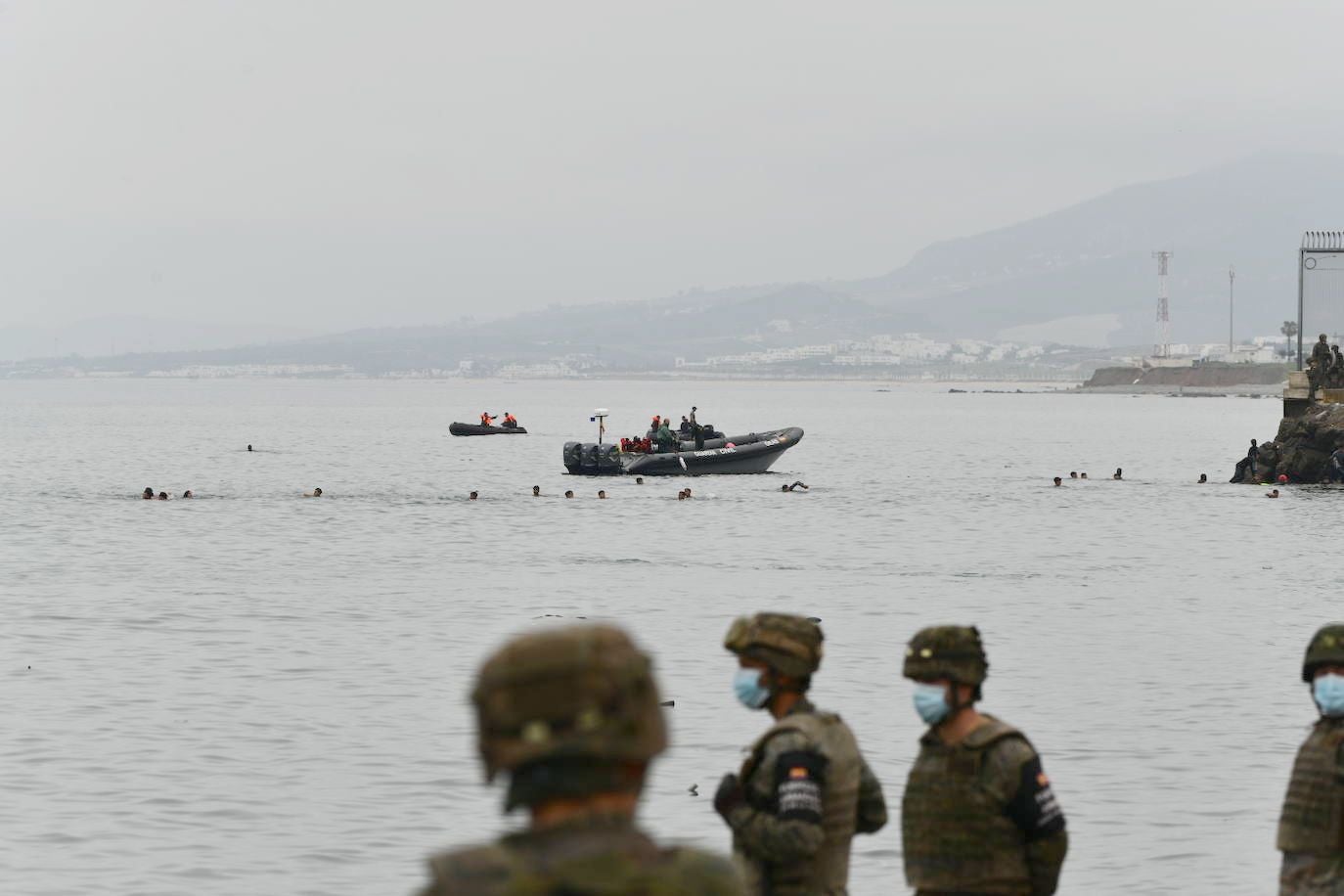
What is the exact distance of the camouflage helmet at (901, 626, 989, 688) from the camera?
7.71 m

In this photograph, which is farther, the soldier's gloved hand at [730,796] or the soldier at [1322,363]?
the soldier at [1322,363]

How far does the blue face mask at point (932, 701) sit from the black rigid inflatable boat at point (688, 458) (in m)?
67.3

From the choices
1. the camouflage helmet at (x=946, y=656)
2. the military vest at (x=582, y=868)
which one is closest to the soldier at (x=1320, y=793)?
the camouflage helmet at (x=946, y=656)

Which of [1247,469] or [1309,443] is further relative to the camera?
[1247,469]

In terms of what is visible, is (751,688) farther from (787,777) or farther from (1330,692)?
(1330,692)

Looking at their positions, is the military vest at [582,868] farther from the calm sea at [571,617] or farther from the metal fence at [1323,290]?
the metal fence at [1323,290]

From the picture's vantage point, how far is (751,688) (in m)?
7.54

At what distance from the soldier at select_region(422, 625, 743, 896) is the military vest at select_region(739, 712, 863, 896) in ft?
11.9

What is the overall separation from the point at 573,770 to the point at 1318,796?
5744 mm

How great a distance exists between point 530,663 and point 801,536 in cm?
5033

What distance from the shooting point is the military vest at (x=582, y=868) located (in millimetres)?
3717

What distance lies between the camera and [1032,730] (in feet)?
71.8

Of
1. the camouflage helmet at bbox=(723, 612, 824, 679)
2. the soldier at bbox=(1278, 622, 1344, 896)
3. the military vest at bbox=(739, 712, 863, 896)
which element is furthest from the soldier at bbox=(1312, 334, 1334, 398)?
the camouflage helmet at bbox=(723, 612, 824, 679)

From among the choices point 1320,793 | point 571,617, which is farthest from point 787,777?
point 571,617
